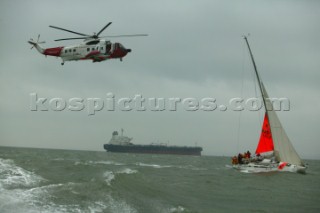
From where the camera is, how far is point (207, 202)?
709 inches

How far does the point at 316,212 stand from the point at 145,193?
26.2 ft

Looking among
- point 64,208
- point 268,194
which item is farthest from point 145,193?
point 268,194

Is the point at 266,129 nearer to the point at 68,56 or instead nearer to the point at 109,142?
the point at 68,56

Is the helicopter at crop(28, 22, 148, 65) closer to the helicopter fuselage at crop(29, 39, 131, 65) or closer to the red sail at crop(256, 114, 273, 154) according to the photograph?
the helicopter fuselage at crop(29, 39, 131, 65)

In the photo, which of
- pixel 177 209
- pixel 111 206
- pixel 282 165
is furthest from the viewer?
pixel 282 165

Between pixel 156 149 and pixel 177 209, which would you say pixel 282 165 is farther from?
pixel 156 149

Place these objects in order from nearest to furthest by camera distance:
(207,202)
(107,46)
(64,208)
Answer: (64,208) < (207,202) < (107,46)

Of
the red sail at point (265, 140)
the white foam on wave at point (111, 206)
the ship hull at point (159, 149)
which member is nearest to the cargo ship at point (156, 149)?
the ship hull at point (159, 149)

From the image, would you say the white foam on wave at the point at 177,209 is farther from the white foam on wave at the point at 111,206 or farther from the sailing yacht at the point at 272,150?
the sailing yacht at the point at 272,150

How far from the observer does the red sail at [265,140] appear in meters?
36.2

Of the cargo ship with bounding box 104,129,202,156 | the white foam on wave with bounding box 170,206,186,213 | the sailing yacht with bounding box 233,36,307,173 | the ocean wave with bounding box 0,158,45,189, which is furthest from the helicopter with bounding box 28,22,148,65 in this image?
the cargo ship with bounding box 104,129,202,156

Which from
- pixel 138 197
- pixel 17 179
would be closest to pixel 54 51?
pixel 17 179

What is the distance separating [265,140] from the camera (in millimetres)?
36594

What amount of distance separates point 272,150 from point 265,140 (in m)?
A: 1.21
